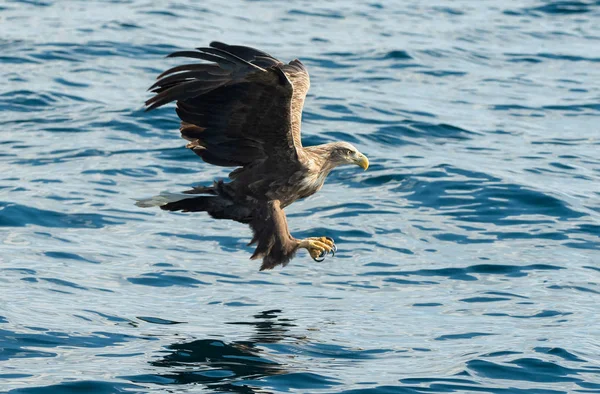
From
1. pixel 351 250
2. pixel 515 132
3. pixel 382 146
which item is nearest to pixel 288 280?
pixel 351 250

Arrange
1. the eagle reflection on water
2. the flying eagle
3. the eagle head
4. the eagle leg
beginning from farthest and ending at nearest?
1. the eagle head
2. the eagle leg
3. the flying eagle
4. the eagle reflection on water

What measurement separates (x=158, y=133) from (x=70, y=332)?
251 inches

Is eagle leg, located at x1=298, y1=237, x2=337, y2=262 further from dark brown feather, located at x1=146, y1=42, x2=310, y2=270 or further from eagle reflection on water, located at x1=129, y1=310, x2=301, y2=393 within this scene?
eagle reflection on water, located at x1=129, y1=310, x2=301, y2=393

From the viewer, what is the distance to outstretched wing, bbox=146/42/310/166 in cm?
818

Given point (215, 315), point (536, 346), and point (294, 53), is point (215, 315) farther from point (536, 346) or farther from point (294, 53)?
point (294, 53)

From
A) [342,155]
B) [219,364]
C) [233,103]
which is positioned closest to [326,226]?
[342,155]

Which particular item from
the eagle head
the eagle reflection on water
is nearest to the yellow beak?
the eagle head

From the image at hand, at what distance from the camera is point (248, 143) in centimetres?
884

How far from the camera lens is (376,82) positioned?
1730cm

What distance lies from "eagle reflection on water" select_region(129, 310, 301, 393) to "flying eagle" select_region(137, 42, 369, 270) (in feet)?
3.25

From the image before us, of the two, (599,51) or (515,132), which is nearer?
(515,132)

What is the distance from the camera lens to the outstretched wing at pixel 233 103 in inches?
322

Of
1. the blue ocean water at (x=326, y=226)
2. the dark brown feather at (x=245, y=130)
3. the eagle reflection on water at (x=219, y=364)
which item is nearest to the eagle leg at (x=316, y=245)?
the dark brown feather at (x=245, y=130)

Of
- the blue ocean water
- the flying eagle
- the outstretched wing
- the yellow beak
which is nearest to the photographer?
the blue ocean water
